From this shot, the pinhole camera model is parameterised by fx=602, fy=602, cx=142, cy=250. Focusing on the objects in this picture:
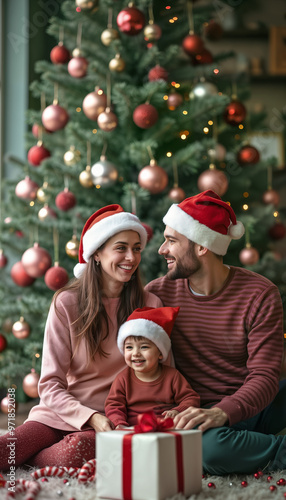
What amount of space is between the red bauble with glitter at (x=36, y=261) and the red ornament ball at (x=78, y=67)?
2.71ft

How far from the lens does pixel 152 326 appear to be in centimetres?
189

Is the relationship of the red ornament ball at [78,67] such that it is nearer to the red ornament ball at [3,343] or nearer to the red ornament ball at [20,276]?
the red ornament ball at [20,276]

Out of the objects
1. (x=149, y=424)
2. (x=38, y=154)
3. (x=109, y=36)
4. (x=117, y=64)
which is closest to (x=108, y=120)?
(x=117, y=64)

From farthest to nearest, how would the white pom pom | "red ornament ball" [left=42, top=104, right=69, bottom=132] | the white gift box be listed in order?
"red ornament ball" [left=42, top=104, right=69, bottom=132]
the white pom pom
the white gift box

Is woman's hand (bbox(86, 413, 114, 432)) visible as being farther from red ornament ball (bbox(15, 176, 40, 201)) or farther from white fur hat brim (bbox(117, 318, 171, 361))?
red ornament ball (bbox(15, 176, 40, 201))

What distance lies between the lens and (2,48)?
373 centimetres

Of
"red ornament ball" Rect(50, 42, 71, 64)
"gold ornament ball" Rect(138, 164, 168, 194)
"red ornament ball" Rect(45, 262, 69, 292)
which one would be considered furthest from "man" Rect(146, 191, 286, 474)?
"red ornament ball" Rect(50, 42, 71, 64)

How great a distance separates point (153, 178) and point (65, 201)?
423 millimetres

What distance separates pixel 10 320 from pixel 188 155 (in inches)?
48.5

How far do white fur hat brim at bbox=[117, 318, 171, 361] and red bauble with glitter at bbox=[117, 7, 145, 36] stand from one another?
1.43 metres

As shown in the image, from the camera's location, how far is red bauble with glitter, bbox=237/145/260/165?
9.78 ft

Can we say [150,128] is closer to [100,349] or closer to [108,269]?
[108,269]

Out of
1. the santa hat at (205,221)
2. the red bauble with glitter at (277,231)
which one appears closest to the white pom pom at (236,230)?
the santa hat at (205,221)

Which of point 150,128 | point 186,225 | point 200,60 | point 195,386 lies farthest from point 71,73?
point 195,386
